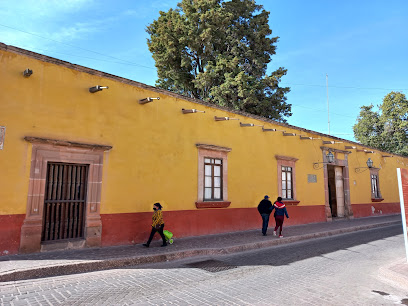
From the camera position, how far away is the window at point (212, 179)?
34.2 ft

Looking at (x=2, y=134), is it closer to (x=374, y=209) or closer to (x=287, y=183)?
(x=287, y=183)

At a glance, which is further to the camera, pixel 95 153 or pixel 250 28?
pixel 250 28

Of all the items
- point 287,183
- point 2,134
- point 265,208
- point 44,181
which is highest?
point 2,134

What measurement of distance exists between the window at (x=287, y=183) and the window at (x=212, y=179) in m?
3.97

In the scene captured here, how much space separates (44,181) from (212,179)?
18.0 ft

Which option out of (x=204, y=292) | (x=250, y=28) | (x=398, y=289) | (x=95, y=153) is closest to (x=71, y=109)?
(x=95, y=153)

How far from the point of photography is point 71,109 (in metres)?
7.63

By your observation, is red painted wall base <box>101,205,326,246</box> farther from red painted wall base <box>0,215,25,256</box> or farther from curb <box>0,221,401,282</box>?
red painted wall base <box>0,215,25,256</box>

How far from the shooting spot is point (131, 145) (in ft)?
28.1

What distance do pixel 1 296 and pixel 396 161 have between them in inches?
994

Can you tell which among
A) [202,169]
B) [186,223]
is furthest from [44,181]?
[202,169]

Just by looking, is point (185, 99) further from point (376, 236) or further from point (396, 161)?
point (396, 161)

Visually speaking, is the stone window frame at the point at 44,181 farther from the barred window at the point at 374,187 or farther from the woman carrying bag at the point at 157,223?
the barred window at the point at 374,187

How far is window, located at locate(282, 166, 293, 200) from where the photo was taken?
13.3m
